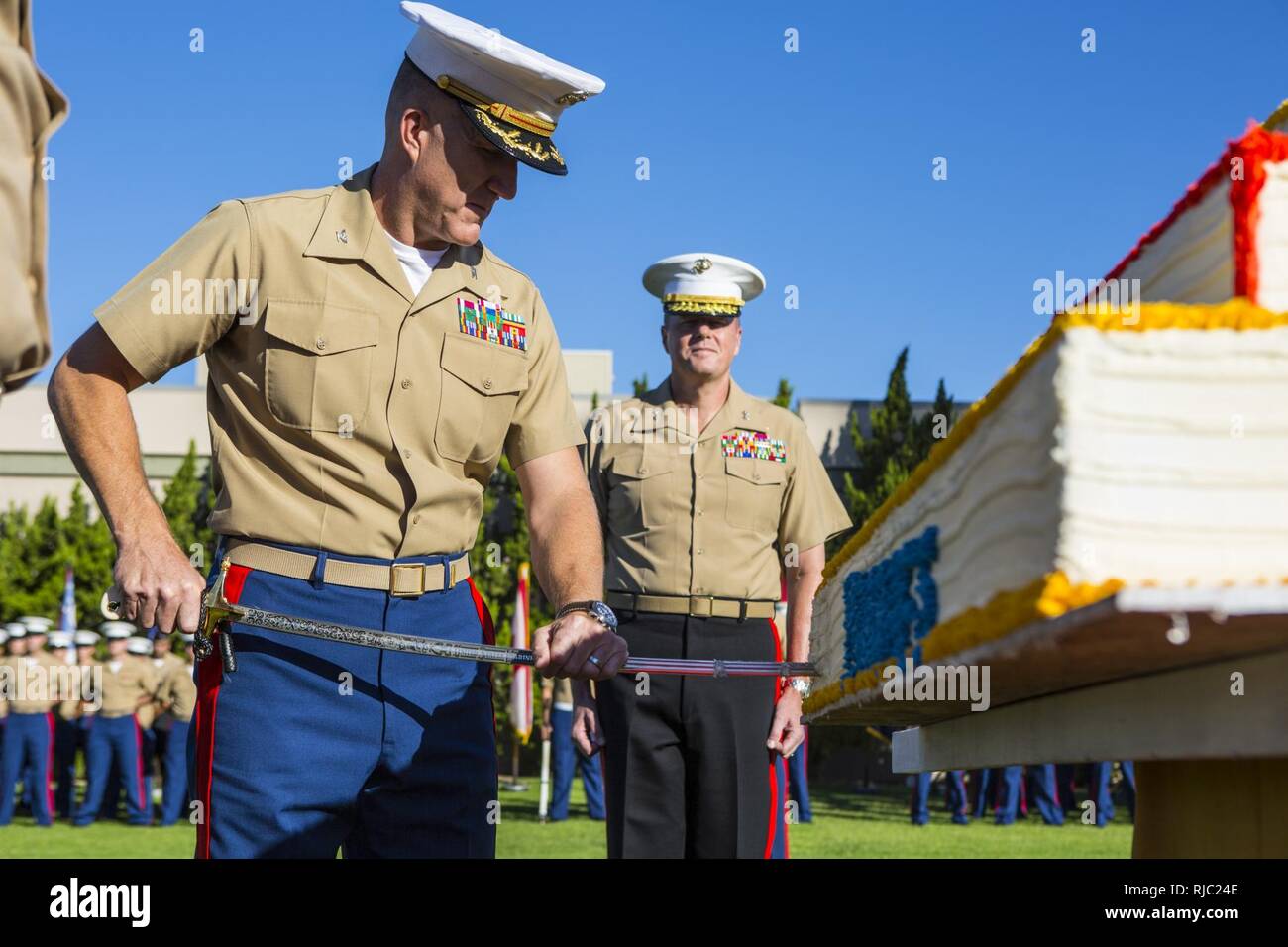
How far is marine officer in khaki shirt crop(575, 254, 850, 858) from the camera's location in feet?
14.5

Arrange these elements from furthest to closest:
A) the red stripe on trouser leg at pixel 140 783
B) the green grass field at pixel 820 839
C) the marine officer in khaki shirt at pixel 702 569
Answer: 1. the red stripe on trouser leg at pixel 140 783
2. the green grass field at pixel 820 839
3. the marine officer in khaki shirt at pixel 702 569

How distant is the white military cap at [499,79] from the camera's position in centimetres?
267

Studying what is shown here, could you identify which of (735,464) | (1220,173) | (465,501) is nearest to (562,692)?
(735,464)

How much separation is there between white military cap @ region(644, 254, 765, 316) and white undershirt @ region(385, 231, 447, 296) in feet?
6.86

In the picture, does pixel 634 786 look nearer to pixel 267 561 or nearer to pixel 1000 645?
pixel 267 561

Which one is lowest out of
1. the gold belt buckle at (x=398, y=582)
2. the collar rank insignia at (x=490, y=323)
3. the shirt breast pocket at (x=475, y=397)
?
the gold belt buckle at (x=398, y=582)

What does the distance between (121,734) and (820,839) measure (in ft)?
26.6

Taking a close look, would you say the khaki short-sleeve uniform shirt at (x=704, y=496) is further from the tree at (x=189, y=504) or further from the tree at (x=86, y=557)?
the tree at (x=86, y=557)

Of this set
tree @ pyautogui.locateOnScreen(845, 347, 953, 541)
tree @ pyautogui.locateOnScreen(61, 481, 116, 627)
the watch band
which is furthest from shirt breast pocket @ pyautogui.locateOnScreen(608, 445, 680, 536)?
tree @ pyautogui.locateOnScreen(61, 481, 116, 627)

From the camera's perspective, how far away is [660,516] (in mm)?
4648

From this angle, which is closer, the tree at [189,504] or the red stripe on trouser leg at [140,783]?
the red stripe on trouser leg at [140,783]

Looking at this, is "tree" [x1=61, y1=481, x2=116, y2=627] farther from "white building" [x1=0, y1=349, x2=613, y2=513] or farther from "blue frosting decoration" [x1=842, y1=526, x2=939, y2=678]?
"blue frosting decoration" [x1=842, y1=526, x2=939, y2=678]

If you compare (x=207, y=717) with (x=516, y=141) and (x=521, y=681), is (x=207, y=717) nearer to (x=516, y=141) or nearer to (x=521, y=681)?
(x=516, y=141)

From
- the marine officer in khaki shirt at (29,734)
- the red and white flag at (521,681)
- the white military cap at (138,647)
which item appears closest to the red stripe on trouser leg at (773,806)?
the red and white flag at (521,681)
